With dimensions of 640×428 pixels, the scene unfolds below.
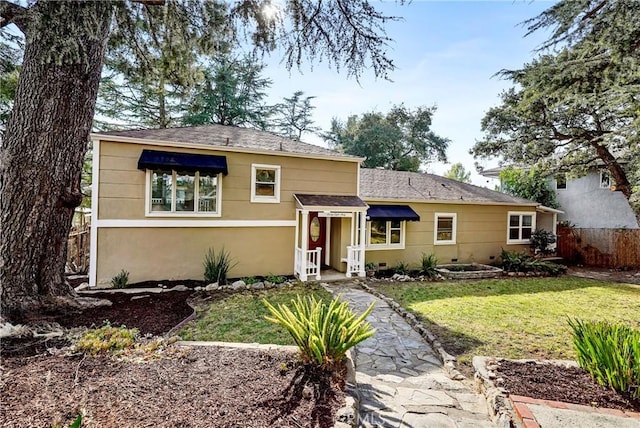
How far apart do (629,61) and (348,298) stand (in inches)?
281

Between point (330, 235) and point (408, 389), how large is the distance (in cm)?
873

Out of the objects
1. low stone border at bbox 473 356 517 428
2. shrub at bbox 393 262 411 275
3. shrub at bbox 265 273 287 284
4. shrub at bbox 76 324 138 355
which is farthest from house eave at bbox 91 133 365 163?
low stone border at bbox 473 356 517 428

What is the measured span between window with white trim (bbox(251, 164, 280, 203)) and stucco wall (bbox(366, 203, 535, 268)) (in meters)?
4.57

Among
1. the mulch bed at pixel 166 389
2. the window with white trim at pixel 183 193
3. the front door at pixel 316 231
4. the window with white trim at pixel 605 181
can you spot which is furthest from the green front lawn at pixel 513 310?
the window with white trim at pixel 605 181

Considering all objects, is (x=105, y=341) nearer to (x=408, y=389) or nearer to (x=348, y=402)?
(x=348, y=402)

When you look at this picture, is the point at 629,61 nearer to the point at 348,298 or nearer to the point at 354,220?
the point at 348,298

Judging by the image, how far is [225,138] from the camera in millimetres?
10875

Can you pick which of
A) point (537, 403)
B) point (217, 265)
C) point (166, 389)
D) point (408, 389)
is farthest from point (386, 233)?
point (166, 389)

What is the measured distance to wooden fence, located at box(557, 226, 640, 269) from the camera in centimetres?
1451

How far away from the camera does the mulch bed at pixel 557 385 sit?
3.34 meters

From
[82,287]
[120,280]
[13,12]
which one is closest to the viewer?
[13,12]

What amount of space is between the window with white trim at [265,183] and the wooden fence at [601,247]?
→ 15.4 meters

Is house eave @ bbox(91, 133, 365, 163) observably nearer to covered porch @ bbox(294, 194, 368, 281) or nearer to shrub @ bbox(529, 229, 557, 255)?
covered porch @ bbox(294, 194, 368, 281)

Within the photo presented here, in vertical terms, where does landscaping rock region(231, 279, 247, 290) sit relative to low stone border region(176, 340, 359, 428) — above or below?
below
